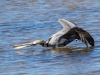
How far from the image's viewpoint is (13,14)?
12031mm

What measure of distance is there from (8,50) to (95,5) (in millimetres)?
4969

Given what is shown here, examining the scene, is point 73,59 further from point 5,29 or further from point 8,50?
point 5,29

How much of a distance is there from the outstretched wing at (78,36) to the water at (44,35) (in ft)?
0.49

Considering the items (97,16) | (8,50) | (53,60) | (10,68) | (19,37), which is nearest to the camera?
(10,68)

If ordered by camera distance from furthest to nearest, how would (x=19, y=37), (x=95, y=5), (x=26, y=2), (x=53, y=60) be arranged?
(x=26, y=2), (x=95, y=5), (x=19, y=37), (x=53, y=60)

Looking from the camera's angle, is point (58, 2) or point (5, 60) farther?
point (58, 2)

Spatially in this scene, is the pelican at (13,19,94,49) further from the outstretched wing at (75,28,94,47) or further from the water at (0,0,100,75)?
the water at (0,0,100,75)

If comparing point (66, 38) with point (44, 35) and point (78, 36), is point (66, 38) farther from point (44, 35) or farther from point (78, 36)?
point (44, 35)

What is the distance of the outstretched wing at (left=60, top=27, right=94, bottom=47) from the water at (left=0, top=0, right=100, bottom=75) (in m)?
0.15

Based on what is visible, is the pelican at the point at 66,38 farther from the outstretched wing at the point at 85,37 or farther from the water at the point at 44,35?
the water at the point at 44,35

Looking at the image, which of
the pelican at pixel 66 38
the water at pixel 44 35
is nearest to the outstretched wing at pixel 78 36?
the pelican at pixel 66 38

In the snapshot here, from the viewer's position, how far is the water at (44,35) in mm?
7000

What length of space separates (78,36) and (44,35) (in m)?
1.22

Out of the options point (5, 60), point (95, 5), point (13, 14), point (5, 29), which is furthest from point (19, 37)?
point (95, 5)
